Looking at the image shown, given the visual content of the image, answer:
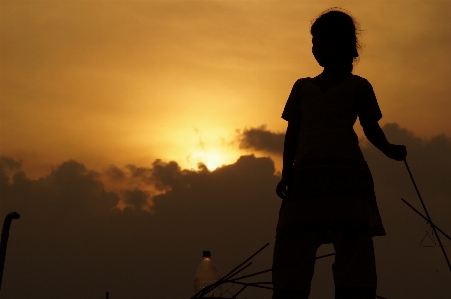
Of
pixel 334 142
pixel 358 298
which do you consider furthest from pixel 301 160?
pixel 358 298

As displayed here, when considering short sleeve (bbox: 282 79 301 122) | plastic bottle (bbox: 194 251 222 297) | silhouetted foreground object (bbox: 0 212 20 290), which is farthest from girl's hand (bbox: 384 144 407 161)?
→ plastic bottle (bbox: 194 251 222 297)

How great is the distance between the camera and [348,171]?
496cm

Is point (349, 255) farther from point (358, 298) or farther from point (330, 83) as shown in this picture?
point (330, 83)

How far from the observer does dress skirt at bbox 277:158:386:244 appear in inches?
192

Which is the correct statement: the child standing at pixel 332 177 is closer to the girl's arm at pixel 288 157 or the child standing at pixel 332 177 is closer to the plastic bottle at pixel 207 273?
the girl's arm at pixel 288 157

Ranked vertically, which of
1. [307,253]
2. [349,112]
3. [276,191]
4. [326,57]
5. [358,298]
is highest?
[326,57]

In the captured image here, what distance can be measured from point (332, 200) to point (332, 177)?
0.15 meters

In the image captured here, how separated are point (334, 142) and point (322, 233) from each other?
1.97 ft

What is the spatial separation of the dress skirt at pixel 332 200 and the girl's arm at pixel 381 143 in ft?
0.56

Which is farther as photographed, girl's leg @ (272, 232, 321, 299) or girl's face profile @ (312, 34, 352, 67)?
girl's face profile @ (312, 34, 352, 67)

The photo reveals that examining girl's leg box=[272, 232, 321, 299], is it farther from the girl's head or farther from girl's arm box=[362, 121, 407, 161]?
the girl's head

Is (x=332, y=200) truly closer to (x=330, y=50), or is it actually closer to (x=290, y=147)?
(x=290, y=147)

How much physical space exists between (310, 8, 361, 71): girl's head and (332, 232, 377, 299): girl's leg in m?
1.18

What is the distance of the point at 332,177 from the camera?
195 inches
